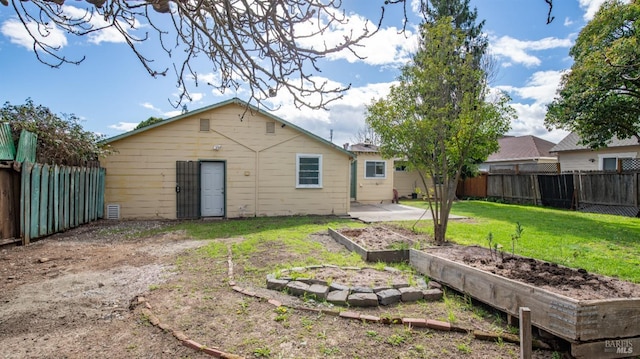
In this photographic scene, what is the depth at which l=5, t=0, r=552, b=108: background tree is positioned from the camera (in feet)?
10.3

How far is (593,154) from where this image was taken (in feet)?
56.3

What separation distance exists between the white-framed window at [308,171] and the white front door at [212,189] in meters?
2.79

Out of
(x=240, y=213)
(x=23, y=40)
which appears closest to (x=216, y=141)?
(x=240, y=213)

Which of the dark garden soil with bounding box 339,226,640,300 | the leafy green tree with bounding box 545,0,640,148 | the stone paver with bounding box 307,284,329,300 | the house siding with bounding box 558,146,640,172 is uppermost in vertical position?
the leafy green tree with bounding box 545,0,640,148

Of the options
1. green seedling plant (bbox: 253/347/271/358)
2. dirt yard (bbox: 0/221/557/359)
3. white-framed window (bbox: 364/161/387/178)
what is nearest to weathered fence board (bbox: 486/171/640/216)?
white-framed window (bbox: 364/161/387/178)

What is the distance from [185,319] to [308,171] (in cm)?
949

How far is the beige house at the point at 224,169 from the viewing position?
1098cm

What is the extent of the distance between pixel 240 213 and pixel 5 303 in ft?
27.2

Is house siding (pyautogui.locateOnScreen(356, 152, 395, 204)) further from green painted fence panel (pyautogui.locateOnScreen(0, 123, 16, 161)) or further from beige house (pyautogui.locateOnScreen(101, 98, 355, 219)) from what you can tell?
green painted fence panel (pyautogui.locateOnScreen(0, 123, 16, 161))

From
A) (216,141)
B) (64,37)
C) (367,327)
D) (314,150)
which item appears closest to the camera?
(367,327)

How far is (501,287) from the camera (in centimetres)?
334

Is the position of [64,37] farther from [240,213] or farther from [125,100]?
[240,213]

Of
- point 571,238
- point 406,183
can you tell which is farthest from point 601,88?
point 406,183

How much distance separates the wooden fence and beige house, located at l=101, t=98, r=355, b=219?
1223 mm
